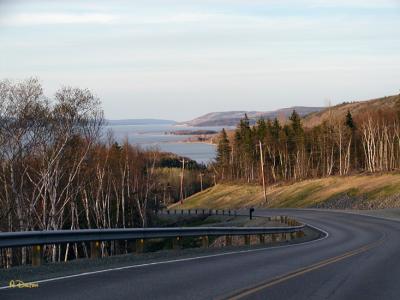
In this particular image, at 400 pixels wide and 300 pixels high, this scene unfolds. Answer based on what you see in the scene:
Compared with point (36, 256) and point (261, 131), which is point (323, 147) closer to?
point (261, 131)

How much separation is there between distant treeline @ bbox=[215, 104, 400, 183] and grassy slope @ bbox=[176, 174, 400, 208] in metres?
8.62

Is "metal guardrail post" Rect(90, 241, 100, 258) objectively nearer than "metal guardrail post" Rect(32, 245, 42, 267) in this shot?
No

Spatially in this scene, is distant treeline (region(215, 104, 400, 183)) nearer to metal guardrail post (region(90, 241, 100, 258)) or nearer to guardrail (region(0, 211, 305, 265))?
guardrail (region(0, 211, 305, 265))

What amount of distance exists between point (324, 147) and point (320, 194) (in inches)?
1186

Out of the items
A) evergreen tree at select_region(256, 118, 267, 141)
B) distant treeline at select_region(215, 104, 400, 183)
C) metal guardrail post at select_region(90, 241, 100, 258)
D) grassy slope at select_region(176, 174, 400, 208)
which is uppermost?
evergreen tree at select_region(256, 118, 267, 141)

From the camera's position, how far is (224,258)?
18.3m

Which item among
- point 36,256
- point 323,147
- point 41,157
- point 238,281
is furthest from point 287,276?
point 323,147

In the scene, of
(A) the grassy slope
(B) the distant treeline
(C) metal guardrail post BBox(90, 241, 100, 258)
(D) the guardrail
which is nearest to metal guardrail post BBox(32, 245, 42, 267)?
(D) the guardrail

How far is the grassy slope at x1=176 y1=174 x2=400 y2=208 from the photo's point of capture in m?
74.4

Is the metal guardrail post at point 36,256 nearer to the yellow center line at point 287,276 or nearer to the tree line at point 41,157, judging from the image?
the yellow center line at point 287,276

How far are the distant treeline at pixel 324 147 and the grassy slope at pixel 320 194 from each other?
8.62 m

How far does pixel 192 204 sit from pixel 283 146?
58.5ft

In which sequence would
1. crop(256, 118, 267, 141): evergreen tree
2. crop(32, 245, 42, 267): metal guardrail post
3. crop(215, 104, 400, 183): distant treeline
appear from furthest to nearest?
crop(256, 118, 267, 141): evergreen tree < crop(215, 104, 400, 183): distant treeline < crop(32, 245, 42, 267): metal guardrail post

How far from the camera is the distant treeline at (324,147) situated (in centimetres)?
11200
